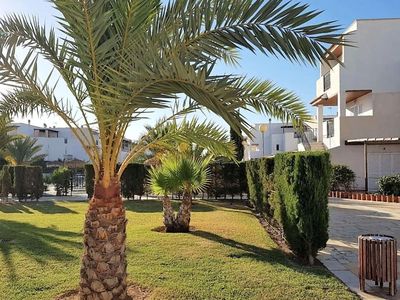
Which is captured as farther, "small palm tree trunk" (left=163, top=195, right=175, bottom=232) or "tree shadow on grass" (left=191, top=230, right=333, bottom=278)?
"small palm tree trunk" (left=163, top=195, right=175, bottom=232)

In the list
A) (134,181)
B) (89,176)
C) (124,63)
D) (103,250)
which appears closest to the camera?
(124,63)

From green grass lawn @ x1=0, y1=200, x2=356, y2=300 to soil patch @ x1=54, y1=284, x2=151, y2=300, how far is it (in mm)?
112

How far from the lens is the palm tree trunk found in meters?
5.00

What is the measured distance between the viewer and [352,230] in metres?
11.7

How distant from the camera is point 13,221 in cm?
1339

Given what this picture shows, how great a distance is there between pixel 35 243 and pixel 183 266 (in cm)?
408

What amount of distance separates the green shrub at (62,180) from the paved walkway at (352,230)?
16778 millimetres

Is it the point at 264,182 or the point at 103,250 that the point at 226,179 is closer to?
the point at 264,182

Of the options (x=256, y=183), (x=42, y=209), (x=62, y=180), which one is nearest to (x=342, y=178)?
(x=256, y=183)

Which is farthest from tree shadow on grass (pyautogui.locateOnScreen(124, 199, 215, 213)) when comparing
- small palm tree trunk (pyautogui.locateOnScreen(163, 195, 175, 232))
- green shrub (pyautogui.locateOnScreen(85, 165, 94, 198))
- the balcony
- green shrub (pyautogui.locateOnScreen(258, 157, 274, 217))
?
the balcony

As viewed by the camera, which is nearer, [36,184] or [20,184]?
[20,184]

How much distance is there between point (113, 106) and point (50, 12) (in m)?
1.55

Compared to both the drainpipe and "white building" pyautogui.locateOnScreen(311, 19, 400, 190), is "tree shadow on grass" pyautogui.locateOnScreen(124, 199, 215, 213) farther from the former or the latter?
the drainpipe

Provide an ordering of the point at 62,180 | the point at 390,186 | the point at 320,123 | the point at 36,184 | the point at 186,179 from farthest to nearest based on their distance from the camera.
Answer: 1. the point at 320,123
2. the point at 62,180
3. the point at 36,184
4. the point at 390,186
5. the point at 186,179
